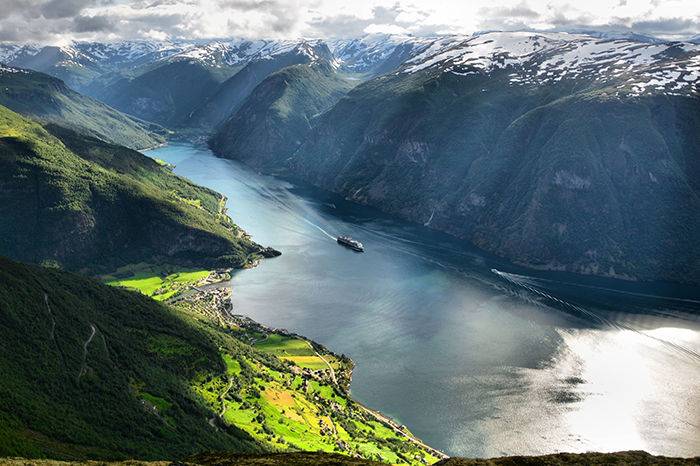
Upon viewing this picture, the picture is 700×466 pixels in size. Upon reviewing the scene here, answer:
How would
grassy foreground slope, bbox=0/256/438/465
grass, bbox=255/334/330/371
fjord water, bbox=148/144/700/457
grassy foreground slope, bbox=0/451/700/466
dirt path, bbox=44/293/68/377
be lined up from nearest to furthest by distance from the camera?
grassy foreground slope, bbox=0/451/700/466 < grassy foreground slope, bbox=0/256/438/465 < dirt path, bbox=44/293/68/377 < fjord water, bbox=148/144/700/457 < grass, bbox=255/334/330/371

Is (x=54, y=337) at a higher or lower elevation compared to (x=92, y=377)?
higher

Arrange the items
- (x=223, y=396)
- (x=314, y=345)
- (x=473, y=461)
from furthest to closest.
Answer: (x=314, y=345)
(x=223, y=396)
(x=473, y=461)

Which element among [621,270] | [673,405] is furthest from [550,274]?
[673,405]

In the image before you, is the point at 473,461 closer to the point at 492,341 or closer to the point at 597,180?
the point at 492,341

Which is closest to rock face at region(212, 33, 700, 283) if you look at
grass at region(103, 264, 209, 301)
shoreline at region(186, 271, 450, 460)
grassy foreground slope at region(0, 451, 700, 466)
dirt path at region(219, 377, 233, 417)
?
shoreline at region(186, 271, 450, 460)

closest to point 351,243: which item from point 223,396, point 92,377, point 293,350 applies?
point 293,350

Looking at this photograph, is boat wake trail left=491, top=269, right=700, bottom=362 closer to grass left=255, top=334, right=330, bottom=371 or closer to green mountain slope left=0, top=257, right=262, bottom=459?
grass left=255, top=334, right=330, bottom=371

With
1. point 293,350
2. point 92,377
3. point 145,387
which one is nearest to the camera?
point 92,377
